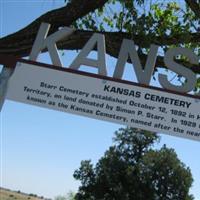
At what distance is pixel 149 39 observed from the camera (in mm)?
13852

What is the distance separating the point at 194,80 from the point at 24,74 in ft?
10.3

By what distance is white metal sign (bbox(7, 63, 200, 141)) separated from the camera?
10469mm

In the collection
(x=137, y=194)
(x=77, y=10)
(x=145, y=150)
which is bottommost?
(x=77, y=10)

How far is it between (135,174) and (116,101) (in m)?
76.6

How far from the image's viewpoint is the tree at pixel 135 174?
84.1m

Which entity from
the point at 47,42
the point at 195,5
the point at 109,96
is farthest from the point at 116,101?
the point at 195,5

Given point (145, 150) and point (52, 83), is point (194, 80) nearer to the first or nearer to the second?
point (52, 83)

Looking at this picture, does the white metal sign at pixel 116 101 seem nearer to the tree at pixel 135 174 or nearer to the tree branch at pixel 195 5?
the tree branch at pixel 195 5

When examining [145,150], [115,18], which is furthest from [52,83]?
[145,150]

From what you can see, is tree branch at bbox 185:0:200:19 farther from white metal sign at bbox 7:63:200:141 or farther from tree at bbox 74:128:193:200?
tree at bbox 74:128:193:200

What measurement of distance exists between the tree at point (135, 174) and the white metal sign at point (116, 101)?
72579 millimetres

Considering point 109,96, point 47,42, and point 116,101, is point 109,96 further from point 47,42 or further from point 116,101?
point 47,42

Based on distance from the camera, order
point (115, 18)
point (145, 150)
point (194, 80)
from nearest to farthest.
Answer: point (194, 80) → point (115, 18) → point (145, 150)

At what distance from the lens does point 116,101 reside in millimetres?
10547
